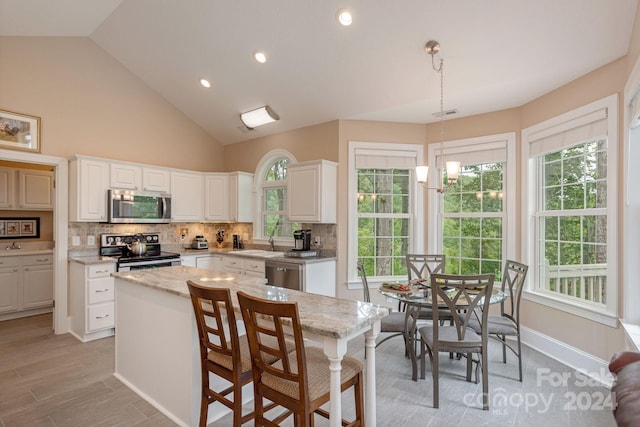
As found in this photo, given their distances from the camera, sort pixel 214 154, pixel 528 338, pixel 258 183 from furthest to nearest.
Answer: pixel 214 154, pixel 258 183, pixel 528 338

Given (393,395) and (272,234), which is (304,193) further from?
(393,395)

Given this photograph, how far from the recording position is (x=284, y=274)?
424cm

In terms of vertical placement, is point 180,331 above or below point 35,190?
below

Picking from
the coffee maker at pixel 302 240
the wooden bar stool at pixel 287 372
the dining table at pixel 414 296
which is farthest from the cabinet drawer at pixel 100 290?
the dining table at pixel 414 296

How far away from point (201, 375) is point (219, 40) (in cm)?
348

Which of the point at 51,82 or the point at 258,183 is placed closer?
the point at 51,82

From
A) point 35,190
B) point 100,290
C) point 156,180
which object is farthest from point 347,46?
point 35,190

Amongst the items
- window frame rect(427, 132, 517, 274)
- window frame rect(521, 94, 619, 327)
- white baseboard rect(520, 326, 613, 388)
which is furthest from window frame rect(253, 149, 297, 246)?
white baseboard rect(520, 326, 613, 388)

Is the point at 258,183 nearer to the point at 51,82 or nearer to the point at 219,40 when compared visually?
the point at 219,40

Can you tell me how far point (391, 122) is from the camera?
453 cm

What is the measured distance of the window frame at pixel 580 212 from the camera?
2850 millimetres

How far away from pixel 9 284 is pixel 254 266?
11.1 ft

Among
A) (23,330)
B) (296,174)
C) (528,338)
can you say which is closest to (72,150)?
(23,330)

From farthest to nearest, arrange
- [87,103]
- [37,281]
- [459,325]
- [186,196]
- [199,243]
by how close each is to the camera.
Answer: [199,243]
[186,196]
[37,281]
[87,103]
[459,325]
